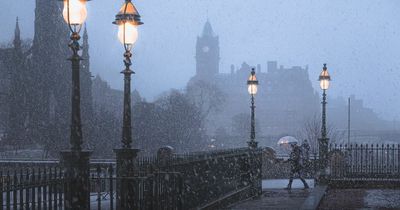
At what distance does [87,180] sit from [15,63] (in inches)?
2819

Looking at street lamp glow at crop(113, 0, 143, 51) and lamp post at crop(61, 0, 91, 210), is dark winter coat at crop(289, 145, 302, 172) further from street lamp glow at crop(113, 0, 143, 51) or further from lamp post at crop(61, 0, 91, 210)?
lamp post at crop(61, 0, 91, 210)

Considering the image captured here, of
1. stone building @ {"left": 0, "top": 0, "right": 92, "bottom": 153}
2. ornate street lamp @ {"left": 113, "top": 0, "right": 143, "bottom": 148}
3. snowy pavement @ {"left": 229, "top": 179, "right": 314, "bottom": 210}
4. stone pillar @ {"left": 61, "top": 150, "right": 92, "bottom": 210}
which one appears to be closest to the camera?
stone pillar @ {"left": 61, "top": 150, "right": 92, "bottom": 210}

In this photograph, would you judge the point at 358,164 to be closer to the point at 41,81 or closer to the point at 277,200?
the point at 277,200

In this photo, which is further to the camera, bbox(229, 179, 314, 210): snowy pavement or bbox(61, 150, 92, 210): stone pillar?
bbox(229, 179, 314, 210): snowy pavement

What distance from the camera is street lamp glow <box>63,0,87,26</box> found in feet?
31.0

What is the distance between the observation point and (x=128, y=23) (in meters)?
11.8

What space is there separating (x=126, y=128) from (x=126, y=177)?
114 centimetres

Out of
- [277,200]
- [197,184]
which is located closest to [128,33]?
[197,184]

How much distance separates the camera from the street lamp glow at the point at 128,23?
11789mm

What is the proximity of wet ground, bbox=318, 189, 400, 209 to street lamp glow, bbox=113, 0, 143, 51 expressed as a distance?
7577mm

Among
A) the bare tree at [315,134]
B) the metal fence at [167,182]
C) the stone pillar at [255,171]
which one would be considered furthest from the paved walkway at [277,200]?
the bare tree at [315,134]

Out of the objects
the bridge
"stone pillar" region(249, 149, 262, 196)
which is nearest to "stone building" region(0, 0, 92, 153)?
"stone pillar" region(249, 149, 262, 196)

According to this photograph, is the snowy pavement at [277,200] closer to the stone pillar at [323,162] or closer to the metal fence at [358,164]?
the stone pillar at [323,162]

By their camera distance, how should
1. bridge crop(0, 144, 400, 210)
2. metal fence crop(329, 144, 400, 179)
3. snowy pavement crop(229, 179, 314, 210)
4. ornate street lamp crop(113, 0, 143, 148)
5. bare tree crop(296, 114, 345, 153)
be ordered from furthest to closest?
bare tree crop(296, 114, 345, 153)
metal fence crop(329, 144, 400, 179)
snowy pavement crop(229, 179, 314, 210)
ornate street lamp crop(113, 0, 143, 148)
bridge crop(0, 144, 400, 210)
